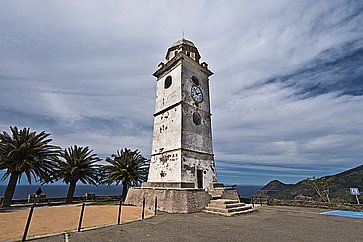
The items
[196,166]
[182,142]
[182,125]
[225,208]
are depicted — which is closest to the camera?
[225,208]

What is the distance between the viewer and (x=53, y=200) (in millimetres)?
22797

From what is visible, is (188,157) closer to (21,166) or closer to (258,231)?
(258,231)

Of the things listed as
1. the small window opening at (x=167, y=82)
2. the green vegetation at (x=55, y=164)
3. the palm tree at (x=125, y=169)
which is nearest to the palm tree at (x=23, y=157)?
the green vegetation at (x=55, y=164)

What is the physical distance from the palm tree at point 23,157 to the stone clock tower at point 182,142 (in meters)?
8.47

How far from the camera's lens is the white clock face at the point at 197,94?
812 inches

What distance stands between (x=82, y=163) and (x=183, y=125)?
44.1ft

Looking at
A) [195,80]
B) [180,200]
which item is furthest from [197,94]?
[180,200]

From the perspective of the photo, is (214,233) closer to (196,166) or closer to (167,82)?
(196,166)

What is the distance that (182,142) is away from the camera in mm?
17609

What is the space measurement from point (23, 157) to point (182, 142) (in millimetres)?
14094

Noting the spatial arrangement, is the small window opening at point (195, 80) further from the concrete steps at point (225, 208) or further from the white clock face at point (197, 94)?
the concrete steps at point (225, 208)

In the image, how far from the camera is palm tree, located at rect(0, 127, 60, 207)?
17922mm

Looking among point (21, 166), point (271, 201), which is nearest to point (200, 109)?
point (271, 201)

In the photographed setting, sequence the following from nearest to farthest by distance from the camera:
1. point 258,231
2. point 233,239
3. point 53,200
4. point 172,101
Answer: point 233,239 < point 258,231 < point 172,101 < point 53,200
